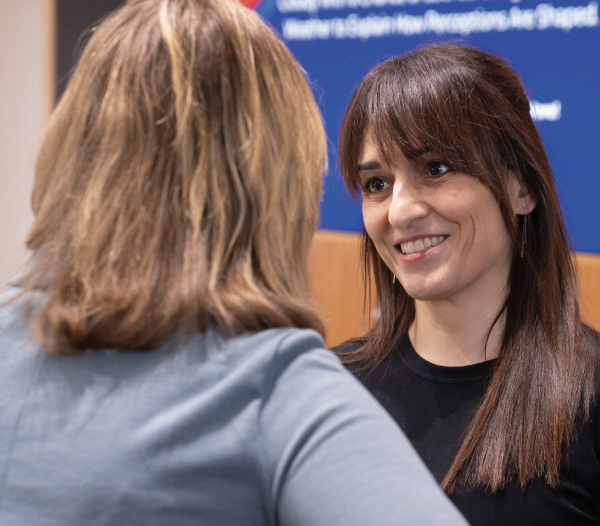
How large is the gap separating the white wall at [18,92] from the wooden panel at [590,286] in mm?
2429

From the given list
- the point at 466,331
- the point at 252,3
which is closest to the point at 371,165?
the point at 466,331

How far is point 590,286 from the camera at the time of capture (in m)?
1.99

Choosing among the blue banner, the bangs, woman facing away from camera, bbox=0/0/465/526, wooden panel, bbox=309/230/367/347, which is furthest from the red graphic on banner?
woman facing away from camera, bbox=0/0/465/526

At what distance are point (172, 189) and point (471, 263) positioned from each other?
2.88ft

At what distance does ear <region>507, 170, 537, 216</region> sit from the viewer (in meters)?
1.48

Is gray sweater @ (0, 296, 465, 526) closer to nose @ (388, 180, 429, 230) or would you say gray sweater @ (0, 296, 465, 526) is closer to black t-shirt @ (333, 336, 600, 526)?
black t-shirt @ (333, 336, 600, 526)

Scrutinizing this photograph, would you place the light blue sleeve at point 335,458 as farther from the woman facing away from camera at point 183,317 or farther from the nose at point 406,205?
the nose at point 406,205

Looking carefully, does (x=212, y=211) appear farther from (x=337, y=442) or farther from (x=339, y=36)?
(x=339, y=36)

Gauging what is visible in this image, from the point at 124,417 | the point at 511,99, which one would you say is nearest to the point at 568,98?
the point at 511,99

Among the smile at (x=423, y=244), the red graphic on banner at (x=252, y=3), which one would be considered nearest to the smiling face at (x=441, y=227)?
the smile at (x=423, y=244)

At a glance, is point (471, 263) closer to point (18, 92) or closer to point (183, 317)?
point (183, 317)

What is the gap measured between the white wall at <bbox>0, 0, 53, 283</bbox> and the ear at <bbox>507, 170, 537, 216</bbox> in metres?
2.38

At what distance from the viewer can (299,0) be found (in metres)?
2.45

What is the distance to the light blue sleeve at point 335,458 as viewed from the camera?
62 centimetres
